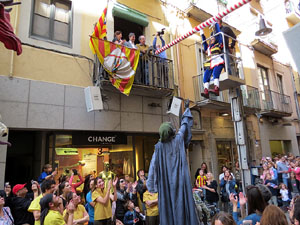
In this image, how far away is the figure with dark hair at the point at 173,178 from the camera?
309 centimetres

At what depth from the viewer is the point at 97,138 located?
25.7 ft

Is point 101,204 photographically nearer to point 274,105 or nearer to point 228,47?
point 228,47

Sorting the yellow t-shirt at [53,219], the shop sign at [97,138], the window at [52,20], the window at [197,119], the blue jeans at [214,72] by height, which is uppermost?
the window at [52,20]

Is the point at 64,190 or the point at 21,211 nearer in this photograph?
the point at 21,211

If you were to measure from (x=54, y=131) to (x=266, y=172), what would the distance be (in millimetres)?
7482

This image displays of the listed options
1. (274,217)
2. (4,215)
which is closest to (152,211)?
(4,215)

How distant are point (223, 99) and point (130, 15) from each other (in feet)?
19.7

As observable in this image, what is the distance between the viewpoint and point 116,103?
822cm

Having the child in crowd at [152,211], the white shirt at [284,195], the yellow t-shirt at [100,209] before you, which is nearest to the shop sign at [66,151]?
the yellow t-shirt at [100,209]

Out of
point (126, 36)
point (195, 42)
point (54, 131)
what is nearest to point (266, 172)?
point (195, 42)

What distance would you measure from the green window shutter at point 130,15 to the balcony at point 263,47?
854 cm

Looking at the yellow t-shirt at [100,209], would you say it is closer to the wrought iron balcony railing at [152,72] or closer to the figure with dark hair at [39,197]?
the figure with dark hair at [39,197]

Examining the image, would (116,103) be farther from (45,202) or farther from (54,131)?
(45,202)

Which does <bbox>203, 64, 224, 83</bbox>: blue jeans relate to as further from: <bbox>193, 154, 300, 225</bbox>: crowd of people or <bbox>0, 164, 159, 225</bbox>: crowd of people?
<bbox>0, 164, 159, 225</bbox>: crowd of people
